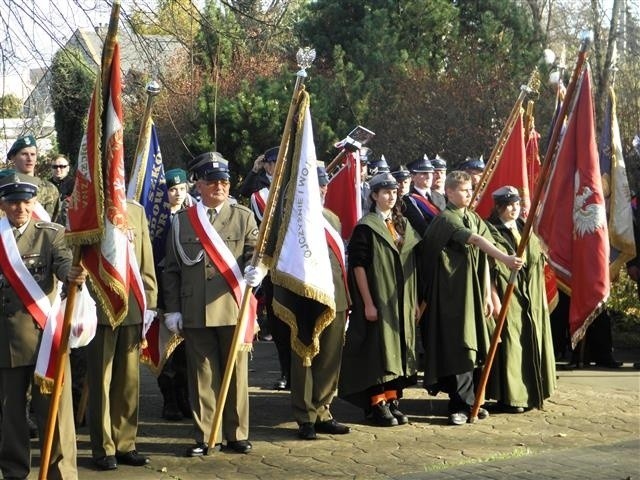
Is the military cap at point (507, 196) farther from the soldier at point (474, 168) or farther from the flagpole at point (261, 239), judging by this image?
the flagpole at point (261, 239)

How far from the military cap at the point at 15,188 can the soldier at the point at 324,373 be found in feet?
7.94

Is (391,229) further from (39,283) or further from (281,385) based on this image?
(39,283)

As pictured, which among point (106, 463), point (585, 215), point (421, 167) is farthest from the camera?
point (421, 167)

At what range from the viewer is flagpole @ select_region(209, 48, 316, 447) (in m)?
7.84

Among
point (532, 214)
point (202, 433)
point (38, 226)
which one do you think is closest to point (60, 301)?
point (38, 226)

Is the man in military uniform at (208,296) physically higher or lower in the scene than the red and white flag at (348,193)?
lower

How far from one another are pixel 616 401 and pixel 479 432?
1856mm

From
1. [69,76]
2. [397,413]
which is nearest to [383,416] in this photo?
[397,413]

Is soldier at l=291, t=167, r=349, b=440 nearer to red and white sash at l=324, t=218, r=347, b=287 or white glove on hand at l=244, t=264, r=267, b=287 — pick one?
red and white sash at l=324, t=218, r=347, b=287

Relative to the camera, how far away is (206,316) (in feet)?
26.5

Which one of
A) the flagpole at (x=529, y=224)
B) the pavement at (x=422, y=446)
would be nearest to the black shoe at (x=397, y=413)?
the pavement at (x=422, y=446)

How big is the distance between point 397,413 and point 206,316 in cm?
207

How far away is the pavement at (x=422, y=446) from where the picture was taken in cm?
755

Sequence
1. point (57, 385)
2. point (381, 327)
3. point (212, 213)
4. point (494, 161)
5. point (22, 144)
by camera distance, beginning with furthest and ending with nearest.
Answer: point (494, 161), point (22, 144), point (381, 327), point (212, 213), point (57, 385)
